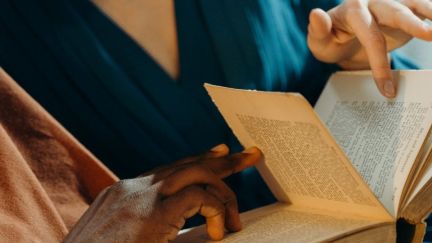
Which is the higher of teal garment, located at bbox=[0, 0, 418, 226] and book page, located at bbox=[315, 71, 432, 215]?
teal garment, located at bbox=[0, 0, 418, 226]

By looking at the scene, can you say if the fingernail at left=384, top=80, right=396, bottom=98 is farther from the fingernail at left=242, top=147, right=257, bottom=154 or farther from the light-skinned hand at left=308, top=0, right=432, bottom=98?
the fingernail at left=242, top=147, right=257, bottom=154

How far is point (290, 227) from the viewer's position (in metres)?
0.64

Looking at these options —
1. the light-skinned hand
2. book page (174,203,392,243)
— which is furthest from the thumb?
book page (174,203,392,243)

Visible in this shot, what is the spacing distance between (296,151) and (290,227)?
0.08 m

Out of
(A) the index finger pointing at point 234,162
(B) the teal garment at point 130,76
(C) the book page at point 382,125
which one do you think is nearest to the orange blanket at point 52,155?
(B) the teal garment at point 130,76

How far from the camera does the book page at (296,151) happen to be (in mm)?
636

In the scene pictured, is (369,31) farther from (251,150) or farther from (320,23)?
(251,150)

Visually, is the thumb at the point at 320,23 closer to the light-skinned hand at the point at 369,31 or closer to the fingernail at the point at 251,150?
the light-skinned hand at the point at 369,31

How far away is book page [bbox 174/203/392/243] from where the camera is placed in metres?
0.61

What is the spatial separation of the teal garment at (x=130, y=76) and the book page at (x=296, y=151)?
0.44ft

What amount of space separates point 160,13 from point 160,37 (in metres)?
0.03

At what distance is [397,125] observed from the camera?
70 centimetres

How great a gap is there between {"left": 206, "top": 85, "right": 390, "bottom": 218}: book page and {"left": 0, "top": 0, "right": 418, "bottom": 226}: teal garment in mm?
133

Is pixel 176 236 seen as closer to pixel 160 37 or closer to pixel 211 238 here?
pixel 211 238
